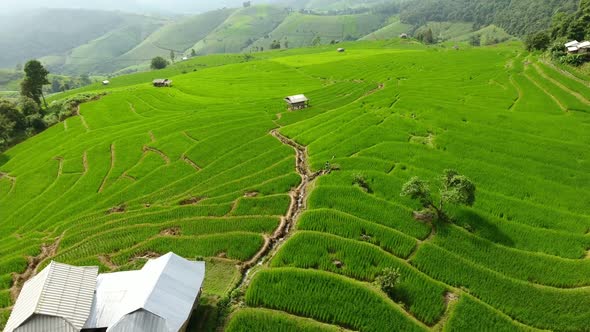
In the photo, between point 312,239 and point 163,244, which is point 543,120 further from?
point 163,244

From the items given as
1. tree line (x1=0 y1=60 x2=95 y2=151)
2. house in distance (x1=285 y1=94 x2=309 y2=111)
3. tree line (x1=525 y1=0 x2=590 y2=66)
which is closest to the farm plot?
house in distance (x1=285 y1=94 x2=309 y2=111)

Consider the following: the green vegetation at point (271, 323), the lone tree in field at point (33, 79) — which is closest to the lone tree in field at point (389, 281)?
the green vegetation at point (271, 323)

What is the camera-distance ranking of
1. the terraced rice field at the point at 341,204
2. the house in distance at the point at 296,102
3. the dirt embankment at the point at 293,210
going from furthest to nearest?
the house in distance at the point at 296,102 → the dirt embankment at the point at 293,210 → the terraced rice field at the point at 341,204

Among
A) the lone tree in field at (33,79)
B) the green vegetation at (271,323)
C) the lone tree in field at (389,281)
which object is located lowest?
the green vegetation at (271,323)

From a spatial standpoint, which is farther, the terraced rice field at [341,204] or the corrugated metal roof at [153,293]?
the terraced rice field at [341,204]

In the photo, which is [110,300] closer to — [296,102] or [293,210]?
[293,210]

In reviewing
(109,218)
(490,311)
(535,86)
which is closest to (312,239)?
(490,311)

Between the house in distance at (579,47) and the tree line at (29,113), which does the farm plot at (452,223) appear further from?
the tree line at (29,113)
